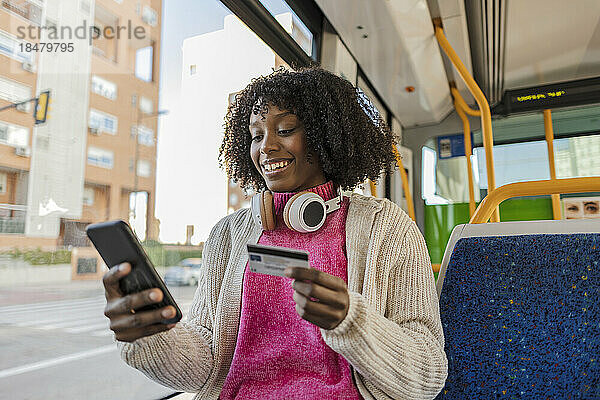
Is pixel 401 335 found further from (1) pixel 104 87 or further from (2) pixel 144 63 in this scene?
(2) pixel 144 63

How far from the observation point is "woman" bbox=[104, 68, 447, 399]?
811mm

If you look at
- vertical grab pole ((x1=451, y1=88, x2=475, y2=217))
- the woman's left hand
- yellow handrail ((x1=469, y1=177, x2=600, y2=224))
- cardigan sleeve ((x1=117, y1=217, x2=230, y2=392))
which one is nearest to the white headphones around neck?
cardigan sleeve ((x1=117, y1=217, x2=230, y2=392))

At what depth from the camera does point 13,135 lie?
112cm

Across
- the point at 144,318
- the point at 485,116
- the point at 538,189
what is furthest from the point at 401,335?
the point at 485,116

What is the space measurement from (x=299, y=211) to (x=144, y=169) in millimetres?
715

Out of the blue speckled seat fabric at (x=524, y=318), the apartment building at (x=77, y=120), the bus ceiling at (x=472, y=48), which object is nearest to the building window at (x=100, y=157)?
the apartment building at (x=77, y=120)

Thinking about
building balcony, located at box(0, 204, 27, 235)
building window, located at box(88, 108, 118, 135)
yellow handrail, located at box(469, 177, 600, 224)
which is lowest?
building balcony, located at box(0, 204, 27, 235)

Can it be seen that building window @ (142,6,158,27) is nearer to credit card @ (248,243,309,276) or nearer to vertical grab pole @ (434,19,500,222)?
credit card @ (248,243,309,276)

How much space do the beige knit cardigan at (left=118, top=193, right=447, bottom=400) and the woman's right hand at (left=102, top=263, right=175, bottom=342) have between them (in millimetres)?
93

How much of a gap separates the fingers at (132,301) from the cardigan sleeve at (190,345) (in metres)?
0.10

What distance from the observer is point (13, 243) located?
1.12m

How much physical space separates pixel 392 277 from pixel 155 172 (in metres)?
0.91

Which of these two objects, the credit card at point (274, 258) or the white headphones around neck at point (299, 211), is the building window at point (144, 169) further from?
the credit card at point (274, 258)

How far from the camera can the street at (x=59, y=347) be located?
3.65 feet
